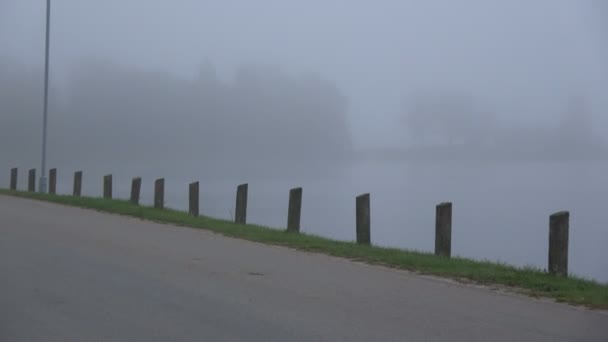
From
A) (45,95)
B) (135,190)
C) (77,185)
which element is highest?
(45,95)

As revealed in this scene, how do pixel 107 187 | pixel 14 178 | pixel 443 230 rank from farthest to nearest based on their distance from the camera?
pixel 14 178
pixel 107 187
pixel 443 230

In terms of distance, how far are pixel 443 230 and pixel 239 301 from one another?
554 cm

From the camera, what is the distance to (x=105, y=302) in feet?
26.4

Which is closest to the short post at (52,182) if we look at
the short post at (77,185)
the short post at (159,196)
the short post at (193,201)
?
the short post at (77,185)

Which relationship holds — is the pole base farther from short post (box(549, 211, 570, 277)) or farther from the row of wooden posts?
short post (box(549, 211, 570, 277))

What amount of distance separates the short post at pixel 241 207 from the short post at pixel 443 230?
21.6 feet

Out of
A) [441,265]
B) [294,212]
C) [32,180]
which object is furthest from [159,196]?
[32,180]

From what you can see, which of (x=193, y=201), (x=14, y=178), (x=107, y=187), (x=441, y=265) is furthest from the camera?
(x=14, y=178)

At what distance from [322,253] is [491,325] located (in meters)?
5.47

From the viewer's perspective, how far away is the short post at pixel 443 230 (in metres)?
12.7

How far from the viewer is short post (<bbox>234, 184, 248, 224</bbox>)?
1830cm

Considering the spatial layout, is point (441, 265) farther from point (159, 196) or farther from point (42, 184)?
point (42, 184)

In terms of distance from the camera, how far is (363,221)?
14609 millimetres

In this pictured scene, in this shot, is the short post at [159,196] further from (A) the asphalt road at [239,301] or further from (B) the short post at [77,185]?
(A) the asphalt road at [239,301]
